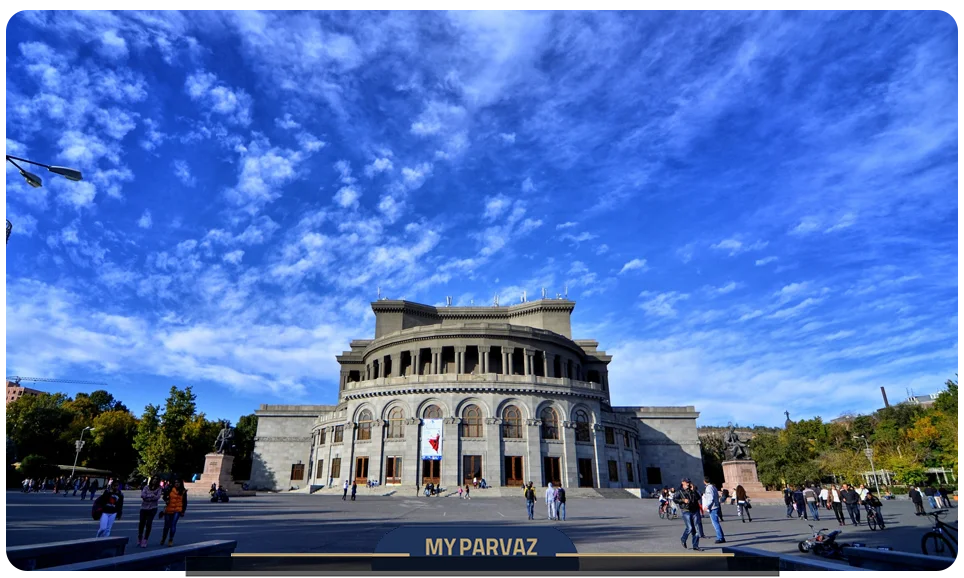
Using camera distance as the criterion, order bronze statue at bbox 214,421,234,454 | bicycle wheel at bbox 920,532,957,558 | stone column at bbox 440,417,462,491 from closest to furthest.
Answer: bicycle wheel at bbox 920,532,957,558 < bronze statue at bbox 214,421,234,454 < stone column at bbox 440,417,462,491

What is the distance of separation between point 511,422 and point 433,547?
36844mm

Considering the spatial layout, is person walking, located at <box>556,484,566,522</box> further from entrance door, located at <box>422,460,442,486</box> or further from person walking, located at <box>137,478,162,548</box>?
entrance door, located at <box>422,460,442,486</box>

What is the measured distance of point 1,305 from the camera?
23.8ft

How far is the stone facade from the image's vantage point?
40.1m

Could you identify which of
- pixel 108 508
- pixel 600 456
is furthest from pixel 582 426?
pixel 108 508

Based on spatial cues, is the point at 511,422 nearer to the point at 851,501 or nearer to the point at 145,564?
the point at 851,501

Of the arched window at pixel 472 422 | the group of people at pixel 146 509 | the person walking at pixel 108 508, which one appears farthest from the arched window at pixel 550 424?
the person walking at pixel 108 508

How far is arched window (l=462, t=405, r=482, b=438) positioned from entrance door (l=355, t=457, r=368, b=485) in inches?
345

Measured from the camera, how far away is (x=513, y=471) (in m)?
39.8

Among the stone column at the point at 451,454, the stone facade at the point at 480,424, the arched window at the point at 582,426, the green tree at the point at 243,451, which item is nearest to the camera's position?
the stone column at the point at 451,454

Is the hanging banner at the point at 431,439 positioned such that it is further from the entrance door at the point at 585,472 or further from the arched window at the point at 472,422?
the entrance door at the point at 585,472

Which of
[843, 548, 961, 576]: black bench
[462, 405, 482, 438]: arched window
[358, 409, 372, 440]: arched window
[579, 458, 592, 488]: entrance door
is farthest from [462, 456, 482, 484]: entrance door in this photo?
[843, 548, 961, 576]: black bench

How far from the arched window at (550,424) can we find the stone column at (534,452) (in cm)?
71

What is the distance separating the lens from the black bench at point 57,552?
24.2 feet
